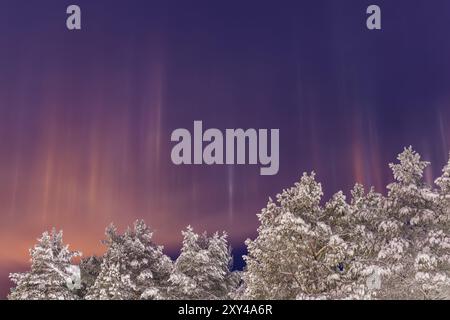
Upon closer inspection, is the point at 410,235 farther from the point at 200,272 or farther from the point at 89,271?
the point at 89,271

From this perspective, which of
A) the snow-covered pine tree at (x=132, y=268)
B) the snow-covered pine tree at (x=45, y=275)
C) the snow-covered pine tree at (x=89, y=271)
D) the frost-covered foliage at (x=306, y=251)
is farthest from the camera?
the snow-covered pine tree at (x=89, y=271)

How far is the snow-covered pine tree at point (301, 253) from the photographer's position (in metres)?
31.8

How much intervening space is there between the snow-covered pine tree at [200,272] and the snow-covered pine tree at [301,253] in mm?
6221

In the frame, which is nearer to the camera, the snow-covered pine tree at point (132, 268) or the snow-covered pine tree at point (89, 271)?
the snow-covered pine tree at point (132, 268)

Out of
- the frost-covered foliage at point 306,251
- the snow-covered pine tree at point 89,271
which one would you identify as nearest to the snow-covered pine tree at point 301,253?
the frost-covered foliage at point 306,251

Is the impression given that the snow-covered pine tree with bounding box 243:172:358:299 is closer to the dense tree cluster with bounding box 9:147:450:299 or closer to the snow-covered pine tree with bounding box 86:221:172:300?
the dense tree cluster with bounding box 9:147:450:299

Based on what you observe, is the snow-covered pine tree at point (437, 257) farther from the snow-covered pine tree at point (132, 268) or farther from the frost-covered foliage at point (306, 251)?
the snow-covered pine tree at point (132, 268)

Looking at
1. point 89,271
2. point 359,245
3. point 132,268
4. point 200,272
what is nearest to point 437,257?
point 359,245

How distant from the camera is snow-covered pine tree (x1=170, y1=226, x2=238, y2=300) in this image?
4003 cm

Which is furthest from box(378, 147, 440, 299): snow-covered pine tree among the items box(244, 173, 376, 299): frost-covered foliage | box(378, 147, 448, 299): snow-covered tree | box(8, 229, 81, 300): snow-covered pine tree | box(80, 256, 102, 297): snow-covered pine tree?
box(80, 256, 102, 297): snow-covered pine tree

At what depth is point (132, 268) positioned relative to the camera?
41.2 meters

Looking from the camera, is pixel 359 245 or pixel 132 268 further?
pixel 132 268

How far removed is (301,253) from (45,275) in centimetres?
1774
